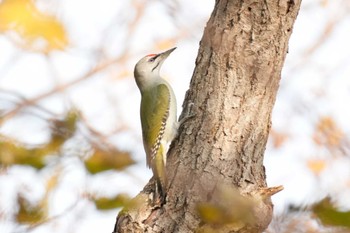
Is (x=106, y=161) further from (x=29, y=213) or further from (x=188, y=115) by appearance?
(x=188, y=115)

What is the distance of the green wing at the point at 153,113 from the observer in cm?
475

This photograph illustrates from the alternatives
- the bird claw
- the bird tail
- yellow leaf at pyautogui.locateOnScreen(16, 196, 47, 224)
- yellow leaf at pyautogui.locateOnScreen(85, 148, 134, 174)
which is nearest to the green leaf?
yellow leaf at pyautogui.locateOnScreen(85, 148, 134, 174)

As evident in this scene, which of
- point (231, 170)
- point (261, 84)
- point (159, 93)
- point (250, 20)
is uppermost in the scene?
point (159, 93)

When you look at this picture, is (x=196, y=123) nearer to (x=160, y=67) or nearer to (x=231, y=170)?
(x=231, y=170)

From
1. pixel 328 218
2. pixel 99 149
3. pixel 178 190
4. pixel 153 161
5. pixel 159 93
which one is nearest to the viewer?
pixel 328 218

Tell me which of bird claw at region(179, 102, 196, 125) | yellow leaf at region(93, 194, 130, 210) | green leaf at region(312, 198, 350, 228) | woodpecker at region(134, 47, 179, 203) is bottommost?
green leaf at region(312, 198, 350, 228)

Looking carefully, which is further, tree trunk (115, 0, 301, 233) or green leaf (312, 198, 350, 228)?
tree trunk (115, 0, 301, 233)

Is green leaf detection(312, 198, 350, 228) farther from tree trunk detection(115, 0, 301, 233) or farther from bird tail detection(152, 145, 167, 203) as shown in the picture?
bird tail detection(152, 145, 167, 203)

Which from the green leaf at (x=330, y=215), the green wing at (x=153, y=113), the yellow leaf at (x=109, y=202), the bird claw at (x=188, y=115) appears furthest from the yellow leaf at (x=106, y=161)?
the green wing at (x=153, y=113)

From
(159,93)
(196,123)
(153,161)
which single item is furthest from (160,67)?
(196,123)

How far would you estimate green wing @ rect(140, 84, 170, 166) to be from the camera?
475 cm

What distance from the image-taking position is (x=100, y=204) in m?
1.80

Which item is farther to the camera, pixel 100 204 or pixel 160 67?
pixel 160 67

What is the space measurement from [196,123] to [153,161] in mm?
596
